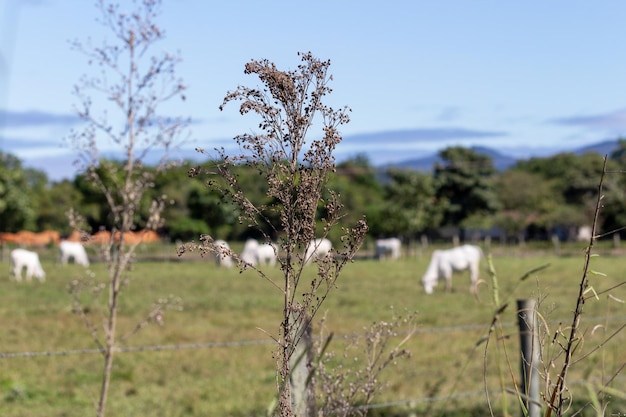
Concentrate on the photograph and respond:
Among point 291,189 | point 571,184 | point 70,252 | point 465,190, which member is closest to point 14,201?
point 70,252

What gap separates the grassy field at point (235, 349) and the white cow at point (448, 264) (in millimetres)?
Result: 679

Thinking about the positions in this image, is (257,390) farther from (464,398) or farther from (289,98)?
(289,98)

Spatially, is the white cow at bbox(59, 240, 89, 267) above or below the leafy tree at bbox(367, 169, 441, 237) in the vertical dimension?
below

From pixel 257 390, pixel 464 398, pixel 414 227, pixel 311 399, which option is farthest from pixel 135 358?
pixel 414 227

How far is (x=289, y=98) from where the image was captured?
1938 mm

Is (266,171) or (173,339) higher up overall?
(266,171)

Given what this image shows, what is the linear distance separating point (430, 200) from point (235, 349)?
42.4 meters

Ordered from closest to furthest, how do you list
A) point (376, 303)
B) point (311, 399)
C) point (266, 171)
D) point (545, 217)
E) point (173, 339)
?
point (266, 171), point (311, 399), point (173, 339), point (376, 303), point (545, 217)

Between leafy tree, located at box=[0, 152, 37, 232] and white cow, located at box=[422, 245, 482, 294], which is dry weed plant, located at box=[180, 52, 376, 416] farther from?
leafy tree, located at box=[0, 152, 37, 232]

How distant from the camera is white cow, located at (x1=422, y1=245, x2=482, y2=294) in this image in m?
24.8

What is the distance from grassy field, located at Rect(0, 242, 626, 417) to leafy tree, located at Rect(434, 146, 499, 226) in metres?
44.4

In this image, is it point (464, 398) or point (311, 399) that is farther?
point (464, 398)

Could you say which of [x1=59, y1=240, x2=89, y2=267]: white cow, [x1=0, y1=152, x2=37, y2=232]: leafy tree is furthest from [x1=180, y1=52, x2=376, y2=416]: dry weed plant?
[x1=0, y1=152, x2=37, y2=232]: leafy tree

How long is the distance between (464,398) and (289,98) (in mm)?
7419
